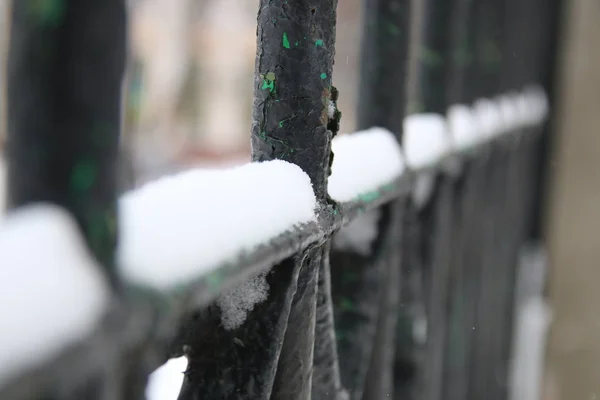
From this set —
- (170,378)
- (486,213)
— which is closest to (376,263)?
(170,378)

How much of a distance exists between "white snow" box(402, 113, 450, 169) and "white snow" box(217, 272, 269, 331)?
0.63 metres

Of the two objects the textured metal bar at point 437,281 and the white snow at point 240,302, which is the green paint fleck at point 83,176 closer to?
the white snow at point 240,302

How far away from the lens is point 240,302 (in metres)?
0.90

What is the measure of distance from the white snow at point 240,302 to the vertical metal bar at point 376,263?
0.42 metres

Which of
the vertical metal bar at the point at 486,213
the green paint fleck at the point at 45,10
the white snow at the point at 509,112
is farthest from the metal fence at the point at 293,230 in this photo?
the white snow at the point at 509,112

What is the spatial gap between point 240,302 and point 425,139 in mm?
888

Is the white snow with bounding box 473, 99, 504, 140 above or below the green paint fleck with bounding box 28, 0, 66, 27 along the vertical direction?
below

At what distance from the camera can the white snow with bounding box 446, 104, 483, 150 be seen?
1.93 m

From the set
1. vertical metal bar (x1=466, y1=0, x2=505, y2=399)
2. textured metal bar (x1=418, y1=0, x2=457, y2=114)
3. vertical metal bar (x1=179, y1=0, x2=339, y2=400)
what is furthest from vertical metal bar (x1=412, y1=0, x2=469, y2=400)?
vertical metal bar (x1=179, y1=0, x2=339, y2=400)

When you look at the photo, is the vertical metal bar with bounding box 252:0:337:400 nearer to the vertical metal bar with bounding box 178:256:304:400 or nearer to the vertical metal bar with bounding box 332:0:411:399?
the vertical metal bar with bounding box 178:256:304:400

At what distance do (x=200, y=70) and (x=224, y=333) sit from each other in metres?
14.5

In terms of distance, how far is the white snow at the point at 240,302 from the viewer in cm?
89

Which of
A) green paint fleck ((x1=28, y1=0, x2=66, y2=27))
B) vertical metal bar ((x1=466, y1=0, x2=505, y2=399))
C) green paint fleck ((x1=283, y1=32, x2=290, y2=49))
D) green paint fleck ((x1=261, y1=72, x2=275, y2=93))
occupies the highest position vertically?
green paint fleck ((x1=28, y1=0, x2=66, y2=27))

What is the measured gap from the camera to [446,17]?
183 cm
